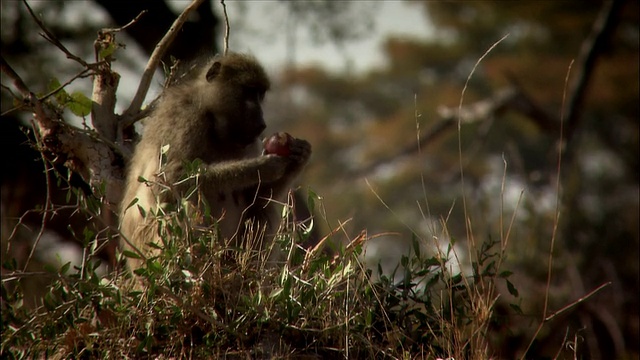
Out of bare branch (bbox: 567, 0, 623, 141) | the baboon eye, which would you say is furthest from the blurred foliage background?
the baboon eye

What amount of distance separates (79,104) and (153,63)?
0.43m

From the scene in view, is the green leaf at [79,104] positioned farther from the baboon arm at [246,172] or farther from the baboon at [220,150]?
the baboon arm at [246,172]

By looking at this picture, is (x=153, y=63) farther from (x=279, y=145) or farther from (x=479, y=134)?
(x=479, y=134)

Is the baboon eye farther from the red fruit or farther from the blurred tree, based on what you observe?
the blurred tree

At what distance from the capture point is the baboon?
4512mm

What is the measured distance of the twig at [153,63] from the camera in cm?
460

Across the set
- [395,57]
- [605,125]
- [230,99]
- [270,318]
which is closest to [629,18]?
[605,125]

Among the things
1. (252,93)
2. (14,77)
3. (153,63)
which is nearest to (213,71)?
(252,93)

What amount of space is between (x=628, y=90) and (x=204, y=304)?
798 inches

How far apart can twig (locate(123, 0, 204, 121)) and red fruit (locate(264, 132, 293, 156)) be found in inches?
27.6

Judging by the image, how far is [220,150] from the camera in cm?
489

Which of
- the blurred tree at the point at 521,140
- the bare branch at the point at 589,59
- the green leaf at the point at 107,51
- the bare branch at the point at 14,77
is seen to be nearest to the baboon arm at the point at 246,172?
the green leaf at the point at 107,51

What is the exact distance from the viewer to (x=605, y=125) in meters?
26.1

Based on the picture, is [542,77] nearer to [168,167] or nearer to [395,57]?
[395,57]
